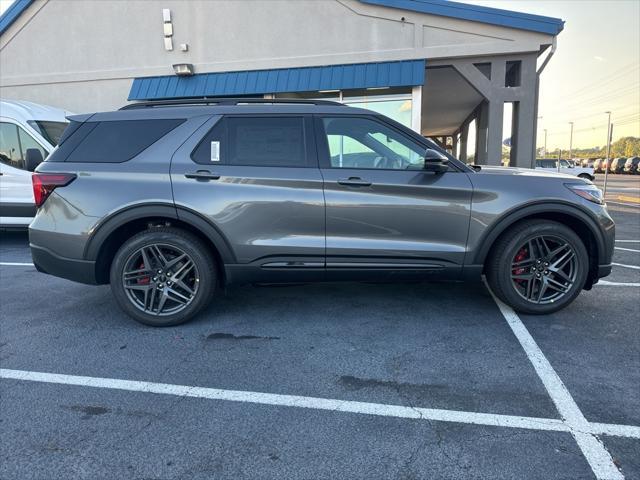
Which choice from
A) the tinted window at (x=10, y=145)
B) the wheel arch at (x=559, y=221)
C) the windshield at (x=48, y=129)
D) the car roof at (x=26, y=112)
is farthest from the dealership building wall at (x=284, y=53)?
the wheel arch at (x=559, y=221)

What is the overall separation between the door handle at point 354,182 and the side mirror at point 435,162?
0.51 meters

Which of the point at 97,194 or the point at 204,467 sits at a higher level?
the point at 97,194

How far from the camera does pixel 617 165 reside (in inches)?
2028

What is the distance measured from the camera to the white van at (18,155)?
292 inches

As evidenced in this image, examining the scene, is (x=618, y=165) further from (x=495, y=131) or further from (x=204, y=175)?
(x=204, y=175)

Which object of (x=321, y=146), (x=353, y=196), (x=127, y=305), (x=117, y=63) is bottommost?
(x=127, y=305)

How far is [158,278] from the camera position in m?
3.96

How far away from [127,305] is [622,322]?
4238mm

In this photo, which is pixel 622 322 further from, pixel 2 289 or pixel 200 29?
pixel 200 29

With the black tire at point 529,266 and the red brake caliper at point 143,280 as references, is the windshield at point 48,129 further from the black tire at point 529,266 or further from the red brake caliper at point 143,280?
the black tire at point 529,266

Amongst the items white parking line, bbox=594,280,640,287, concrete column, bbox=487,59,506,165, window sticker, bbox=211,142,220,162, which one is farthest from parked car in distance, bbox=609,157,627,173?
window sticker, bbox=211,142,220,162

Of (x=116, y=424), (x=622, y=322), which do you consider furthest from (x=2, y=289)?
(x=622, y=322)

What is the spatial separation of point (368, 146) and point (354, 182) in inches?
15.3

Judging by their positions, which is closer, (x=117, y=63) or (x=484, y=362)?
(x=484, y=362)
